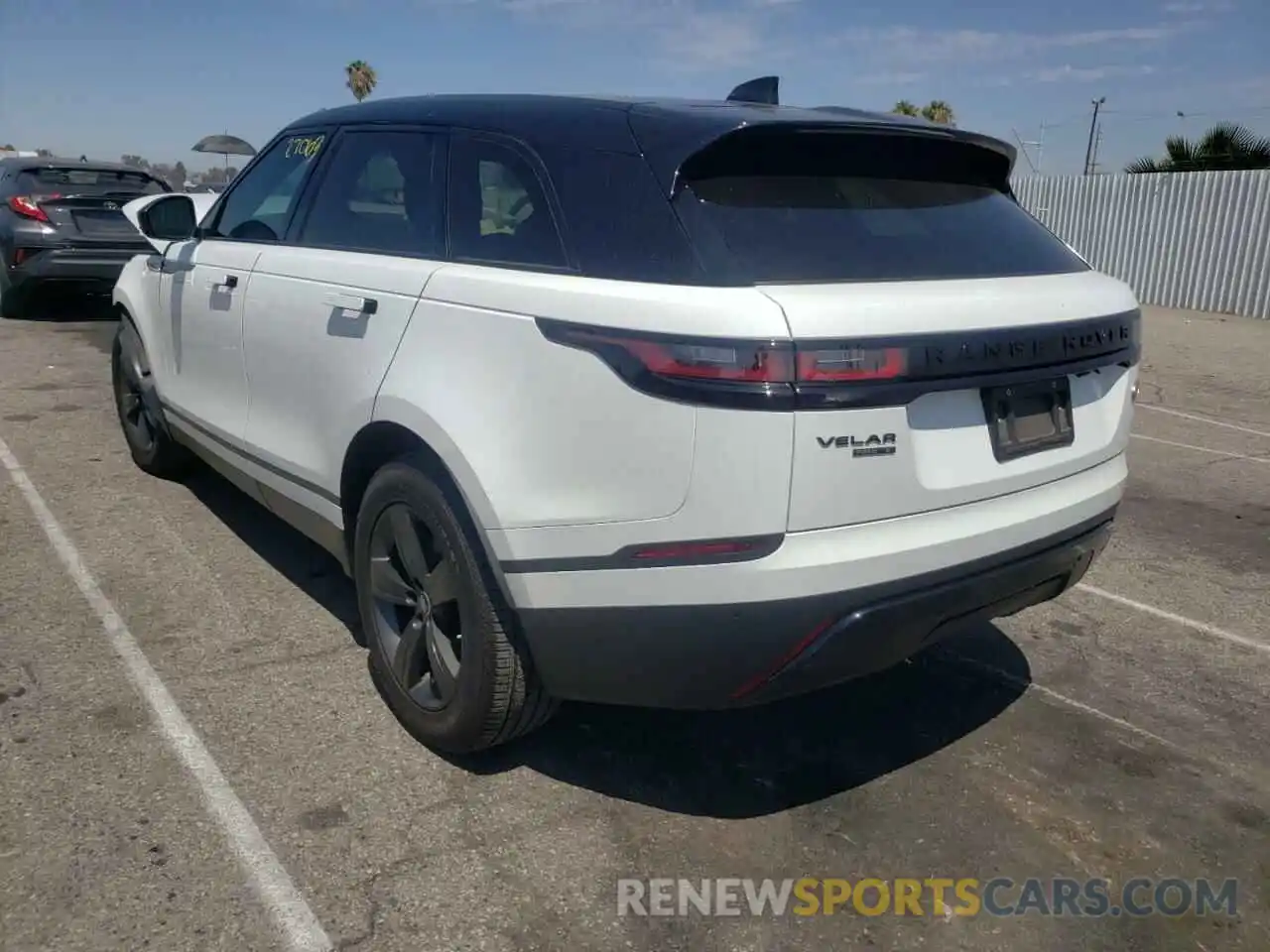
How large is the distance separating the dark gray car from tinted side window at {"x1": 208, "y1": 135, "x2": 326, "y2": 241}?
6.95 metres

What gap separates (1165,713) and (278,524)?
3.81 metres

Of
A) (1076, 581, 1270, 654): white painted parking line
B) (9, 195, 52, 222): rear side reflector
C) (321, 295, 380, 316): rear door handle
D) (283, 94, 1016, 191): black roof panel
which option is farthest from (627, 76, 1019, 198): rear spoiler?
(9, 195, 52, 222): rear side reflector

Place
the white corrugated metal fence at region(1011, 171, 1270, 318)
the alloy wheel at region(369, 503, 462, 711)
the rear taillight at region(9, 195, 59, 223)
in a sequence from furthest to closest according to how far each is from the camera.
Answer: the white corrugated metal fence at region(1011, 171, 1270, 318) < the rear taillight at region(9, 195, 59, 223) < the alloy wheel at region(369, 503, 462, 711)

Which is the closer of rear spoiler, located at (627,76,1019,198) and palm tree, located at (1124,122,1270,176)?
rear spoiler, located at (627,76,1019,198)

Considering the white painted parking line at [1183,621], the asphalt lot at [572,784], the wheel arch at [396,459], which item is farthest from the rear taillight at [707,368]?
the white painted parking line at [1183,621]

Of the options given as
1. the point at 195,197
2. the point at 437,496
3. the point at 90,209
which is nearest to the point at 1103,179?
the point at 90,209

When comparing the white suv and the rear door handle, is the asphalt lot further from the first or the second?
the rear door handle

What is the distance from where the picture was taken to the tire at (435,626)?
9.02 ft

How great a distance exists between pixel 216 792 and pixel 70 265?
9.55 meters

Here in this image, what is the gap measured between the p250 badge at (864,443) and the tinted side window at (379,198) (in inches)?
53.7

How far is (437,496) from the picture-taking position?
9.21 feet

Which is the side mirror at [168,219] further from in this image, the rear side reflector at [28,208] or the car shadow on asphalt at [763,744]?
the rear side reflector at [28,208]

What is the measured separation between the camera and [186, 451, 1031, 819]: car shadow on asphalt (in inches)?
118

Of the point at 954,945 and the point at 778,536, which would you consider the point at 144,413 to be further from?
the point at 954,945
